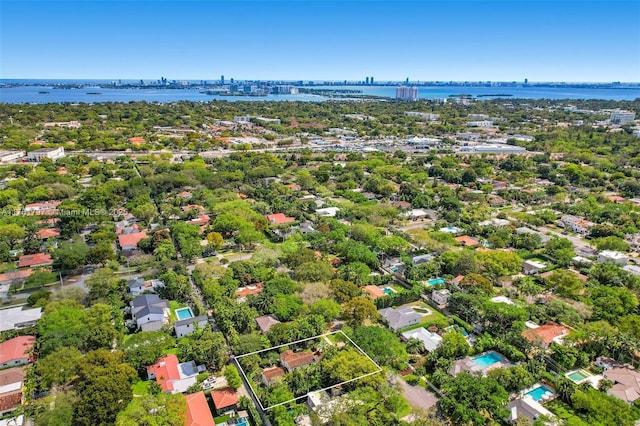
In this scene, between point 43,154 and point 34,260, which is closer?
point 34,260

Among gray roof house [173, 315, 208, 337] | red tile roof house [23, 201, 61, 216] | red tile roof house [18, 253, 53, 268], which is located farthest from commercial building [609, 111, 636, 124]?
red tile roof house [18, 253, 53, 268]

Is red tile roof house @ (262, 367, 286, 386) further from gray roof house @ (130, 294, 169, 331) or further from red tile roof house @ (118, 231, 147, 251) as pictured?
red tile roof house @ (118, 231, 147, 251)

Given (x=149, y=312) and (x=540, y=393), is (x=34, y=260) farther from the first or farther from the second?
(x=540, y=393)

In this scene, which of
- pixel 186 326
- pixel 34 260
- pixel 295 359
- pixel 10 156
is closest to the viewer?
pixel 295 359

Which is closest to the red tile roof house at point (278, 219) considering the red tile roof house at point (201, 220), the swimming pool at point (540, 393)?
the red tile roof house at point (201, 220)

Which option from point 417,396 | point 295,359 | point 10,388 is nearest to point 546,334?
point 417,396

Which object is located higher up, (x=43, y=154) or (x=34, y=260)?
(x=43, y=154)

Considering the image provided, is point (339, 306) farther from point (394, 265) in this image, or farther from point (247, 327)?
point (394, 265)
